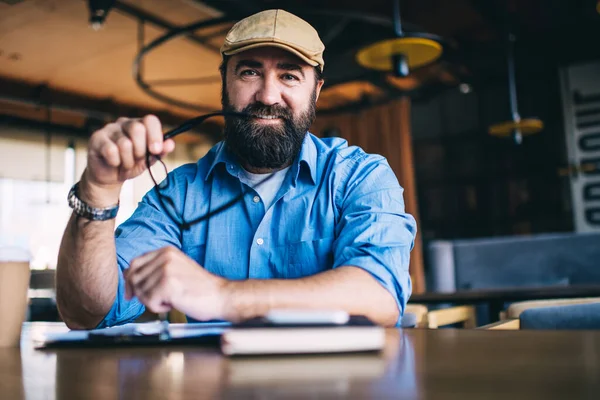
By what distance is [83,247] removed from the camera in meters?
1.23

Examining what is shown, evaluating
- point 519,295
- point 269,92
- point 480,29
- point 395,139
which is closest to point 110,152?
point 269,92

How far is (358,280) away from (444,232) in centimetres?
912

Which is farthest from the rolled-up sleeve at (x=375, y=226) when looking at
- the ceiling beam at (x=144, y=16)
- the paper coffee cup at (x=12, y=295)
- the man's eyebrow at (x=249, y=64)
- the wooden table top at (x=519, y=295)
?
the ceiling beam at (x=144, y=16)

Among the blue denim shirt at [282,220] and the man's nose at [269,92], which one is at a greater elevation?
the man's nose at [269,92]

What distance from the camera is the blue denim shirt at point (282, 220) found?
144 cm

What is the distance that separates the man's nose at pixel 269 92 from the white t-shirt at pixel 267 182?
222 millimetres

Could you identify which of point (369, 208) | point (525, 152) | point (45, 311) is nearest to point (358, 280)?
point (369, 208)

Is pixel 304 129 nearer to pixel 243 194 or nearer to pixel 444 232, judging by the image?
pixel 243 194

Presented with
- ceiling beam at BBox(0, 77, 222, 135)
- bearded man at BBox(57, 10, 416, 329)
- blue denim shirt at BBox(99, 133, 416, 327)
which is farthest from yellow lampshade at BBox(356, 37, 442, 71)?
ceiling beam at BBox(0, 77, 222, 135)

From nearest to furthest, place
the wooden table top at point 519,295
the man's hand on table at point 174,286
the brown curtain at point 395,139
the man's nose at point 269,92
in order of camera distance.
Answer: the man's hand on table at point 174,286, the man's nose at point 269,92, the wooden table top at point 519,295, the brown curtain at point 395,139

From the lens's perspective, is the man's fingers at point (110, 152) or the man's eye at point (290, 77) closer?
the man's fingers at point (110, 152)

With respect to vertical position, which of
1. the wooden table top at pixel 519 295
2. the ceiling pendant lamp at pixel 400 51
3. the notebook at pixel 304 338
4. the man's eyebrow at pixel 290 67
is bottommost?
the wooden table top at pixel 519 295

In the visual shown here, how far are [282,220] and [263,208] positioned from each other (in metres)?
0.09

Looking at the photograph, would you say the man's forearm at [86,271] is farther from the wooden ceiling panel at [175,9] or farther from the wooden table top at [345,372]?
the wooden ceiling panel at [175,9]
